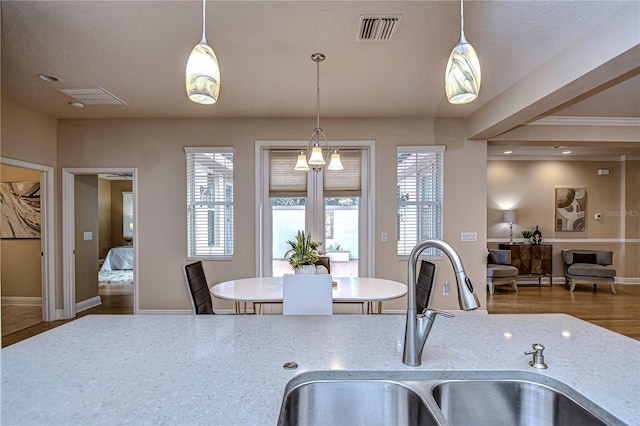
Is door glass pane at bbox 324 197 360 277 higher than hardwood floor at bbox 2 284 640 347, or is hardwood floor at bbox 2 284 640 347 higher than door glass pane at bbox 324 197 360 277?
door glass pane at bbox 324 197 360 277

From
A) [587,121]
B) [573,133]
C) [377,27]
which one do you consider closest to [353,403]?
[377,27]

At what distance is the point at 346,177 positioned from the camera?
469 centimetres

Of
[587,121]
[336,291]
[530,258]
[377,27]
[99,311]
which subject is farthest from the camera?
[530,258]

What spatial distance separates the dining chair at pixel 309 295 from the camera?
7.76ft

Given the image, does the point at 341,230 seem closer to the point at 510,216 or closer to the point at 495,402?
the point at 495,402

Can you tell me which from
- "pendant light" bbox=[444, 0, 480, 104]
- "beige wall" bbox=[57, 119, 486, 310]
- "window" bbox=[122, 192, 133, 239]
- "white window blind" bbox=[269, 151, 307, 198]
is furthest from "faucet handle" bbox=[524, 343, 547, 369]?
"window" bbox=[122, 192, 133, 239]

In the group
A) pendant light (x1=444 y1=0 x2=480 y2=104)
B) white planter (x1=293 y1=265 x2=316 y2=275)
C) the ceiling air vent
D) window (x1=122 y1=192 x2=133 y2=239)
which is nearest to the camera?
pendant light (x1=444 y1=0 x2=480 y2=104)

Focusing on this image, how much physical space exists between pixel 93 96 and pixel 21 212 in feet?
9.48

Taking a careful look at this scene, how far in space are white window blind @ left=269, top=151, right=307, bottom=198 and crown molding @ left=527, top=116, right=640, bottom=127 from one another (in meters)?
3.15

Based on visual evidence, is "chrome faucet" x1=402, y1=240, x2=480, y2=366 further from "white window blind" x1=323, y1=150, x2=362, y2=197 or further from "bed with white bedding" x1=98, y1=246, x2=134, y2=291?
"bed with white bedding" x1=98, y1=246, x2=134, y2=291

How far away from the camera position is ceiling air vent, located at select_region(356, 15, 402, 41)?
2.27 meters

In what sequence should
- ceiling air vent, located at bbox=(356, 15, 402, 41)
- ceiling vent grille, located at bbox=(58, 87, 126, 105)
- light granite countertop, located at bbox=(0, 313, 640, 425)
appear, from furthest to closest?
ceiling vent grille, located at bbox=(58, 87, 126, 105), ceiling air vent, located at bbox=(356, 15, 402, 41), light granite countertop, located at bbox=(0, 313, 640, 425)

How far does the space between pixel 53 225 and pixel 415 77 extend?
487cm

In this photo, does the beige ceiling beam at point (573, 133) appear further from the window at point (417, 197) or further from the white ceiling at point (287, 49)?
the window at point (417, 197)
